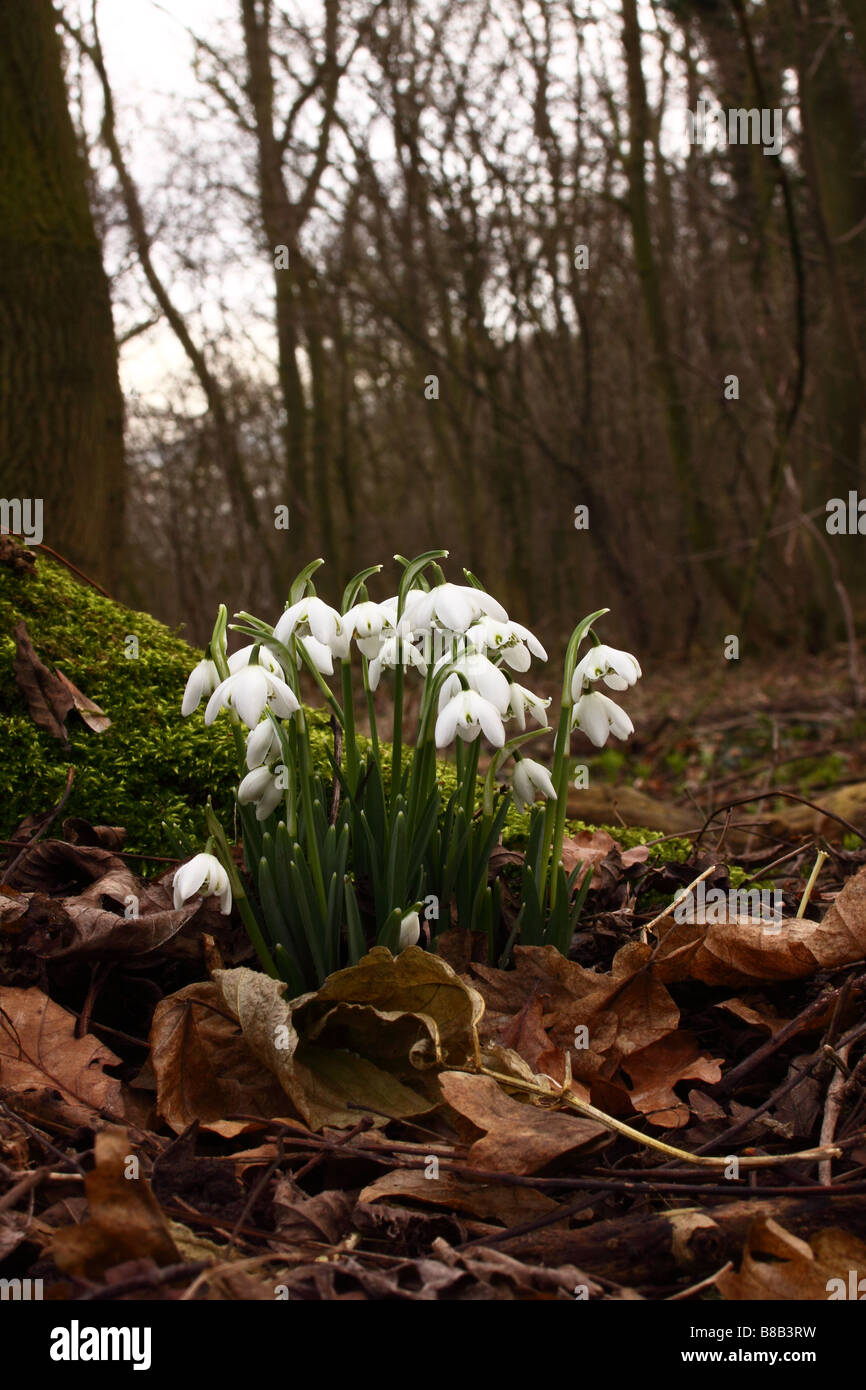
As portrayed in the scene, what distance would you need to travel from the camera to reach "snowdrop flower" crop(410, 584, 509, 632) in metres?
1.65

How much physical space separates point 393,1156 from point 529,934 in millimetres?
551

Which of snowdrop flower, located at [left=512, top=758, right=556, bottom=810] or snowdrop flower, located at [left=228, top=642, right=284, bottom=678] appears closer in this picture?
snowdrop flower, located at [left=228, top=642, right=284, bottom=678]

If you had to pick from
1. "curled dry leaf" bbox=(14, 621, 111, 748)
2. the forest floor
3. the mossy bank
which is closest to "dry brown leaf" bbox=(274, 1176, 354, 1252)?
the forest floor

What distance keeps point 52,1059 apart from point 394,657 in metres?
0.84

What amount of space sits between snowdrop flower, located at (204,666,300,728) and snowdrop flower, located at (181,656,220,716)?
0.28 feet

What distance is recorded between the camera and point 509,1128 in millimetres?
1357

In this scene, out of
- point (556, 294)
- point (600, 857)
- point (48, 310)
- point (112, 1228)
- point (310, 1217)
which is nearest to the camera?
point (112, 1228)

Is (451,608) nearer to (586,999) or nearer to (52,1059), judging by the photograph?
(586,999)

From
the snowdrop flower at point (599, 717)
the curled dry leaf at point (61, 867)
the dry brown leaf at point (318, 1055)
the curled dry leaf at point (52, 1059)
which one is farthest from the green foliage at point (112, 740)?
the snowdrop flower at point (599, 717)

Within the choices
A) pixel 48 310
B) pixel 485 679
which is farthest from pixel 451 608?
pixel 48 310

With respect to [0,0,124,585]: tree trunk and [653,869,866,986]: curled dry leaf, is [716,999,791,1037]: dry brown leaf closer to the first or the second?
[653,869,866,986]: curled dry leaf

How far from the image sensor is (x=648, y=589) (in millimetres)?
16969
